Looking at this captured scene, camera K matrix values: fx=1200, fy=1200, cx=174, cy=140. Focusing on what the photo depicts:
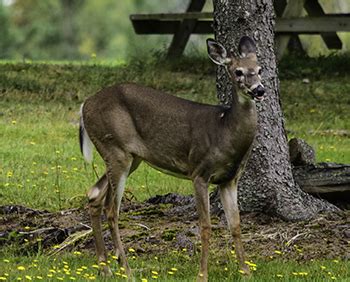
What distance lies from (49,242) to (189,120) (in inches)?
68.1

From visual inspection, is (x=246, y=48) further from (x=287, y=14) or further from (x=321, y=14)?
(x=321, y=14)

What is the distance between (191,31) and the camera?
1912 cm

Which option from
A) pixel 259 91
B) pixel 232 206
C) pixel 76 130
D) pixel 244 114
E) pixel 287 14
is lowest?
pixel 287 14

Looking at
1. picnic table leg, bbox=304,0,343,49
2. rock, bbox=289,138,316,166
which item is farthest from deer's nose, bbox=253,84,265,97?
picnic table leg, bbox=304,0,343,49

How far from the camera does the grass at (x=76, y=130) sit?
8.53 m

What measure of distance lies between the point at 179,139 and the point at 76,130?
6.69m

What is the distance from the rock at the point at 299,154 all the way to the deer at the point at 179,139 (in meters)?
2.19

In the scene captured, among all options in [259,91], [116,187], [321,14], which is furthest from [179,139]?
[321,14]

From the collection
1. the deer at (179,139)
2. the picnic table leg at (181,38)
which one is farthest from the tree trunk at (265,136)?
the picnic table leg at (181,38)

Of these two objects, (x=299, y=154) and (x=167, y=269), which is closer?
(x=167, y=269)

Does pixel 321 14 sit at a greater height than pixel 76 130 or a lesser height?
lesser

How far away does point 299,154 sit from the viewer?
10.7m

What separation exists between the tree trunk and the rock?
0.70 meters

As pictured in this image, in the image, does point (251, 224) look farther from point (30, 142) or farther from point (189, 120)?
point (30, 142)
